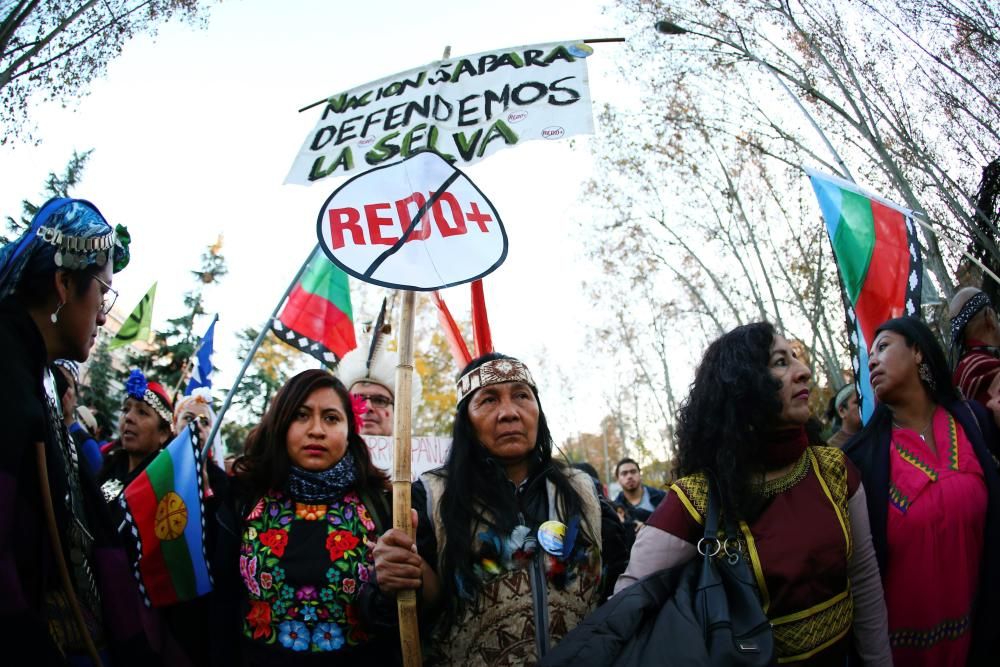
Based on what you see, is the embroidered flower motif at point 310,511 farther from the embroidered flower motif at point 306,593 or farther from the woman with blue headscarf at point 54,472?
the woman with blue headscarf at point 54,472

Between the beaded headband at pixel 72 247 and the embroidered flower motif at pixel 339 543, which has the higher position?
the beaded headband at pixel 72 247

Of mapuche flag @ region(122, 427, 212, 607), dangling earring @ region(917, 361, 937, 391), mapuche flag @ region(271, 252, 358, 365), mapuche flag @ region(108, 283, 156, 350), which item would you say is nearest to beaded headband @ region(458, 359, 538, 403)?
mapuche flag @ region(122, 427, 212, 607)

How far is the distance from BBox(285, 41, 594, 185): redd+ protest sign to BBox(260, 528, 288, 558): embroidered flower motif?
1.46 metres

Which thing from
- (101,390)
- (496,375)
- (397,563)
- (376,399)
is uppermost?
(101,390)

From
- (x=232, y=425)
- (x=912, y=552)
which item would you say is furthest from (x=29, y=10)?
(x=232, y=425)

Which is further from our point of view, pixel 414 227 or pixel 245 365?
pixel 245 365

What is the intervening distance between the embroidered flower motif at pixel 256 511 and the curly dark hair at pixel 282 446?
0.06 meters

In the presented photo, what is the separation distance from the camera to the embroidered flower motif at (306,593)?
2.15m

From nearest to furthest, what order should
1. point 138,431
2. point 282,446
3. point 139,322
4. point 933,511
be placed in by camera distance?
point 933,511 → point 282,446 → point 138,431 → point 139,322

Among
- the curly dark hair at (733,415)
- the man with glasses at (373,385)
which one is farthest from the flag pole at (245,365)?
the curly dark hair at (733,415)

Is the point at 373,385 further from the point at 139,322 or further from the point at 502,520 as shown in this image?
the point at 139,322

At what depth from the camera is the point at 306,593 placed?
7.08 ft

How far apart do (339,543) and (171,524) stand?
2.48 feet

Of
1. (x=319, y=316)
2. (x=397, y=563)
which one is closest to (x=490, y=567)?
(x=397, y=563)
